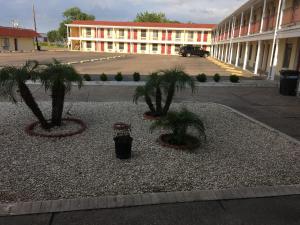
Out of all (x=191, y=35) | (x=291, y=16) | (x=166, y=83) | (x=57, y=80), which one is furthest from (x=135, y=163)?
(x=191, y=35)

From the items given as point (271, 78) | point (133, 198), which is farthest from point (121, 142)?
point (271, 78)

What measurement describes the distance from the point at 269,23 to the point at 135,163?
18369 mm

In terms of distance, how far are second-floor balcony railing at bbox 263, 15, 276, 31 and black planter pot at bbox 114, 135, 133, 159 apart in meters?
16.8

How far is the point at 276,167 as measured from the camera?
200 inches

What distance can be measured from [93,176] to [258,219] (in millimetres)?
2447

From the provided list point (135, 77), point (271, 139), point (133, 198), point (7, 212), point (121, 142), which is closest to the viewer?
point (7, 212)

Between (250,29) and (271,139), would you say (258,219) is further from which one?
(250,29)

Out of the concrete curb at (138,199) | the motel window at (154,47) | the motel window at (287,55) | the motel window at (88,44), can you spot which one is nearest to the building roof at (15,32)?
the motel window at (88,44)

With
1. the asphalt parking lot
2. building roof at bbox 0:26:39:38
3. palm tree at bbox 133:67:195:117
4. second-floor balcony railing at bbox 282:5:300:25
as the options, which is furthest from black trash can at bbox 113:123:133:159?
building roof at bbox 0:26:39:38

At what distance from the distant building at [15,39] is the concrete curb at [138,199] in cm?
5598

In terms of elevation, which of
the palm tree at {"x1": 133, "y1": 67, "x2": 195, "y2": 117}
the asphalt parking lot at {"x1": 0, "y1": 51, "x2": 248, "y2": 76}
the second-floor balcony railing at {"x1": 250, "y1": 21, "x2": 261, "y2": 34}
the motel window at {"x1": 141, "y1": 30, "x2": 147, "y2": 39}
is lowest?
the asphalt parking lot at {"x1": 0, "y1": 51, "x2": 248, "y2": 76}

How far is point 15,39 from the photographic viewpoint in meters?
56.5

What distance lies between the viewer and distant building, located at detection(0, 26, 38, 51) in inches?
2085

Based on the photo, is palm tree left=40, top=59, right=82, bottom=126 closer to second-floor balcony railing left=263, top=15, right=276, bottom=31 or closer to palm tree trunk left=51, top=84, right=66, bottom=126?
palm tree trunk left=51, top=84, right=66, bottom=126
